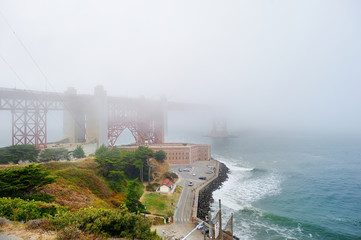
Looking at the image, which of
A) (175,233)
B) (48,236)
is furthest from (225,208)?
(48,236)

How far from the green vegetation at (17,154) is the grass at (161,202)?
14.3 m

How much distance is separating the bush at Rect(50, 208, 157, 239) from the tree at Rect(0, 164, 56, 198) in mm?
4001

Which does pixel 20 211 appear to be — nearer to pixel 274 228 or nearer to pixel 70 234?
pixel 70 234

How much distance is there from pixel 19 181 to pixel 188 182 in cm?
2826

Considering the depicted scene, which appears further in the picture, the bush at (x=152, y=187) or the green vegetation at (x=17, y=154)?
the bush at (x=152, y=187)

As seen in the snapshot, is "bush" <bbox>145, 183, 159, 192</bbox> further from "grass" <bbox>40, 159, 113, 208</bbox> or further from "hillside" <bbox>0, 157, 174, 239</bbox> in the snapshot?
"grass" <bbox>40, 159, 113, 208</bbox>

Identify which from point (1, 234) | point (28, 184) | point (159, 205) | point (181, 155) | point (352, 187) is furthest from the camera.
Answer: point (181, 155)

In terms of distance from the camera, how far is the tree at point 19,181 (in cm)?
1109

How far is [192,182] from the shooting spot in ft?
118

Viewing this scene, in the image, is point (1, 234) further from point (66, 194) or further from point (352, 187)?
point (352, 187)

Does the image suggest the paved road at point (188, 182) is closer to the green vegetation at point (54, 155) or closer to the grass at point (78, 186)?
the grass at point (78, 186)

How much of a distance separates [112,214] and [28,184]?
6053 millimetres

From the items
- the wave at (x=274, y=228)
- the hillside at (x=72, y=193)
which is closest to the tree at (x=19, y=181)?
the hillside at (x=72, y=193)

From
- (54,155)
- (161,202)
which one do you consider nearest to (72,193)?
(161,202)
